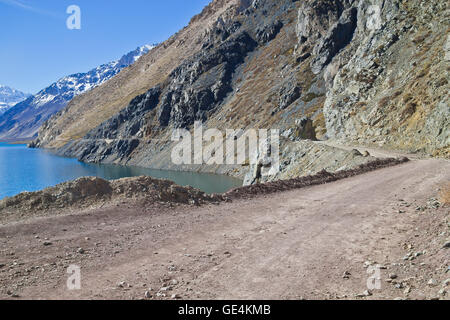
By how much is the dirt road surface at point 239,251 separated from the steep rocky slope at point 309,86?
18551 millimetres

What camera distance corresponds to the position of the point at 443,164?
25578mm

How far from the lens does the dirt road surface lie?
834 centimetres

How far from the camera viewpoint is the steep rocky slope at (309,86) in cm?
4166

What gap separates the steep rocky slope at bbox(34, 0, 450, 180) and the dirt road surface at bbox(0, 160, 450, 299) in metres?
18.6

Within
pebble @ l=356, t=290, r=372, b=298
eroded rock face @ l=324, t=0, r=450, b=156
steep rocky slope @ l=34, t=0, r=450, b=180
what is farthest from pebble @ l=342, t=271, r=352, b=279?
eroded rock face @ l=324, t=0, r=450, b=156

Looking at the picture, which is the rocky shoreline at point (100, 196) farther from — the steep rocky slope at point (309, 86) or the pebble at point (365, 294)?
the steep rocky slope at point (309, 86)

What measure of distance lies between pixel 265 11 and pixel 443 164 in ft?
515

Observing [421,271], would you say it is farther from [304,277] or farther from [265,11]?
[265,11]

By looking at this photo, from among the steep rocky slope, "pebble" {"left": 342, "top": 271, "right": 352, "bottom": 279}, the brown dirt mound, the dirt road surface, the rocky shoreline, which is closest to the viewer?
the dirt road surface

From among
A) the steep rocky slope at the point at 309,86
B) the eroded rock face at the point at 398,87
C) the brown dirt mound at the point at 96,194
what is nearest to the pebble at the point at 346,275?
the brown dirt mound at the point at 96,194

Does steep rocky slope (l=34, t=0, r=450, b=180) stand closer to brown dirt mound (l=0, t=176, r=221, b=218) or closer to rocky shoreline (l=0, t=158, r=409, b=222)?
rocky shoreline (l=0, t=158, r=409, b=222)

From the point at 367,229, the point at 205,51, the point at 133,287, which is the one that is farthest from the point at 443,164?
A: the point at 205,51

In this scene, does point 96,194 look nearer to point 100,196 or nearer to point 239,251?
point 100,196
